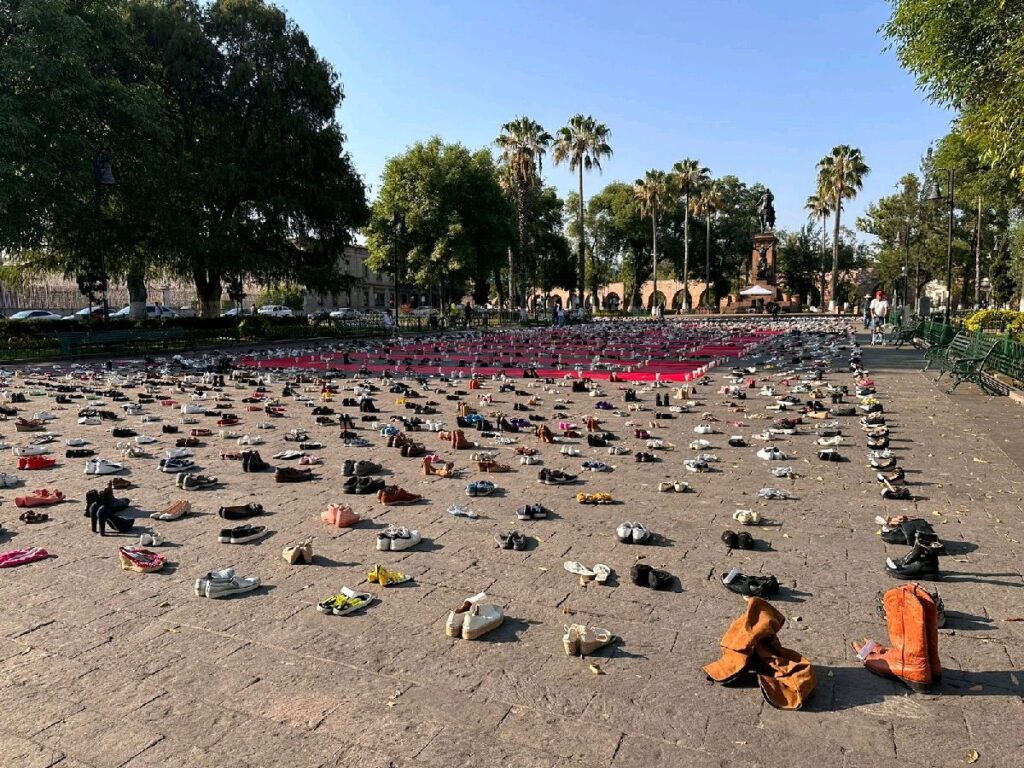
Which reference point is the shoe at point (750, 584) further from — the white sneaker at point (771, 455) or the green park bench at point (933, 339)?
the green park bench at point (933, 339)

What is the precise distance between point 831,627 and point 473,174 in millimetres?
48128

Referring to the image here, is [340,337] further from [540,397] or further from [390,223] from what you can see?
[540,397]

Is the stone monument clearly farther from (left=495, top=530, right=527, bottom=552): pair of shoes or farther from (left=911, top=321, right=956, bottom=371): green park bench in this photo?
(left=495, top=530, right=527, bottom=552): pair of shoes

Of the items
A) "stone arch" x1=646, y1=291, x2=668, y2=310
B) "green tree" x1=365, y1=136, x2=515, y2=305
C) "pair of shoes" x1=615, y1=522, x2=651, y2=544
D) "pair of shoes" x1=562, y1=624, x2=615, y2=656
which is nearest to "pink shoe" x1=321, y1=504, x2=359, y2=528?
"pair of shoes" x1=615, y1=522, x2=651, y2=544

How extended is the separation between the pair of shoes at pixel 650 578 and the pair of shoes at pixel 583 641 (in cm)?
87

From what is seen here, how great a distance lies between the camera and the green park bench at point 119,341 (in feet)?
77.6

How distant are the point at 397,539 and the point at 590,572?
1.57 m

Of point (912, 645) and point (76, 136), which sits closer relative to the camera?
point (912, 645)

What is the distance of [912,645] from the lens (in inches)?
138

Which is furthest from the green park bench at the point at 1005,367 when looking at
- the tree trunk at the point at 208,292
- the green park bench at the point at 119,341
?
the tree trunk at the point at 208,292

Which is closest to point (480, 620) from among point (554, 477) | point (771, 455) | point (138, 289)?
point (554, 477)

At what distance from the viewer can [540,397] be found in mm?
13953

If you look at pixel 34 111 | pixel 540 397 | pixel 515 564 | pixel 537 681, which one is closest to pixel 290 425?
pixel 540 397

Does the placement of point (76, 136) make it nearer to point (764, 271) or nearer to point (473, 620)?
point (473, 620)
